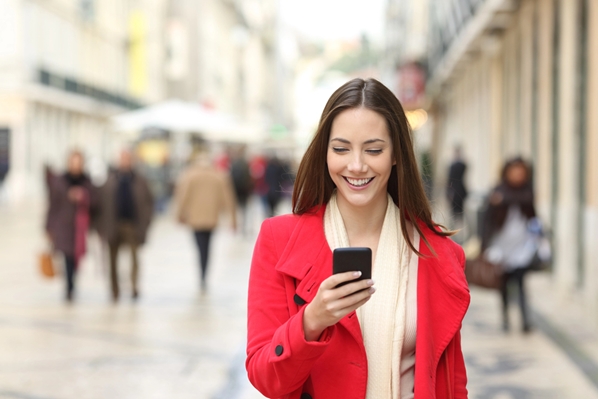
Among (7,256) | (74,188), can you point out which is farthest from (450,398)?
(7,256)

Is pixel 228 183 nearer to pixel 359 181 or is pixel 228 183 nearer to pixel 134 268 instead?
pixel 134 268

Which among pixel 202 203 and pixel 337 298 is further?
pixel 202 203

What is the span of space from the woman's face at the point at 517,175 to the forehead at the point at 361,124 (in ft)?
21.1

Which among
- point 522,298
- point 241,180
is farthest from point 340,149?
point 241,180

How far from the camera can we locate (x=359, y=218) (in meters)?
2.50

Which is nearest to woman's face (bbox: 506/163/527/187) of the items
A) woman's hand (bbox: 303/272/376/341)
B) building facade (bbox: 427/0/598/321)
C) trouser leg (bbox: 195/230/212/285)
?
building facade (bbox: 427/0/598/321)

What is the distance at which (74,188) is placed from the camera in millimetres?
10734

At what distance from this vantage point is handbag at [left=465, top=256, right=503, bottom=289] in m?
8.41

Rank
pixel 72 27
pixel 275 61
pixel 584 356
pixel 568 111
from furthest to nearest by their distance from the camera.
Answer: pixel 275 61
pixel 72 27
pixel 568 111
pixel 584 356

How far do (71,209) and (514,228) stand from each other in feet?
16.7

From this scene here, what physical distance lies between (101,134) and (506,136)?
1140 inches

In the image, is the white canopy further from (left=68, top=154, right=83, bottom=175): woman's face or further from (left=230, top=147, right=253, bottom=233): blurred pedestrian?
(left=68, top=154, right=83, bottom=175): woman's face

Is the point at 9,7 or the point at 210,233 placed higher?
the point at 9,7

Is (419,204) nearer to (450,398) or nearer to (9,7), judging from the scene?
(450,398)
